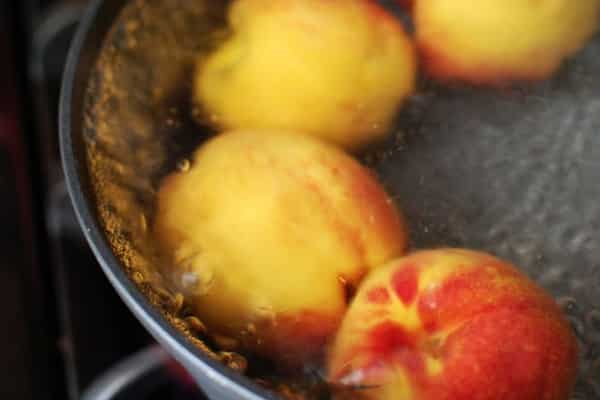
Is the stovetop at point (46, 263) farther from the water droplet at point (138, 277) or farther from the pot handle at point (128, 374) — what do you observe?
the water droplet at point (138, 277)

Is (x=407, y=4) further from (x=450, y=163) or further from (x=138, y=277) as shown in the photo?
(x=138, y=277)

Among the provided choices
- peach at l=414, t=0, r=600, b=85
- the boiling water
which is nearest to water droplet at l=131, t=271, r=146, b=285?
the boiling water

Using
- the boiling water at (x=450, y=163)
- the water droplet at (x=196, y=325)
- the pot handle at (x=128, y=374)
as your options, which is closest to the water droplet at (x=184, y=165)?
the boiling water at (x=450, y=163)

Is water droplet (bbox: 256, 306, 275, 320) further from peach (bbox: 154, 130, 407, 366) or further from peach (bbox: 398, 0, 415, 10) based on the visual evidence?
peach (bbox: 398, 0, 415, 10)

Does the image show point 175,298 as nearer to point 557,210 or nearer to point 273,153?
point 273,153

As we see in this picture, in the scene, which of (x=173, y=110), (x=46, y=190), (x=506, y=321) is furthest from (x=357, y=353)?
(x=46, y=190)

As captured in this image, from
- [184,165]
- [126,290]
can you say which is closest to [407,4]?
[184,165]
